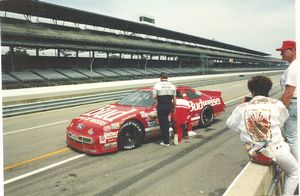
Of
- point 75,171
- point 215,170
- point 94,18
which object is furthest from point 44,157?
point 94,18

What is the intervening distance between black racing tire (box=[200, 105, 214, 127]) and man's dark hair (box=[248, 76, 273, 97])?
4877 millimetres

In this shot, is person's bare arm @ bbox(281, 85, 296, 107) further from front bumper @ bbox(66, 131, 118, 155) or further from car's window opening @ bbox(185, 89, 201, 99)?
car's window opening @ bbox(185, 89, 201, 99)

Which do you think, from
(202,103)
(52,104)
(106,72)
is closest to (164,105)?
(202,103)

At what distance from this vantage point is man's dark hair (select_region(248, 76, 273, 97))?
3.21 meters

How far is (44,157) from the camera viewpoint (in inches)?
227

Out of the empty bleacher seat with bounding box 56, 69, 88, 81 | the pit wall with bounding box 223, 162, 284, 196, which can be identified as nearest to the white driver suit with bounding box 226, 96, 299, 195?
the pit wall with bounding box 223, 162, 284, 196

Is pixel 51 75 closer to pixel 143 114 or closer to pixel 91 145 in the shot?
pixel 143 114

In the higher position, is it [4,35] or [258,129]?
[4,35]

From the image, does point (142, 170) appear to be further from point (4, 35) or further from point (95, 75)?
point (95, 75)

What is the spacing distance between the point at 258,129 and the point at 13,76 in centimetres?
2936

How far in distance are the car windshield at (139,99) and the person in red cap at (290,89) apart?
3.60 metres

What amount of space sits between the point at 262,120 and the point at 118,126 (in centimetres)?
350

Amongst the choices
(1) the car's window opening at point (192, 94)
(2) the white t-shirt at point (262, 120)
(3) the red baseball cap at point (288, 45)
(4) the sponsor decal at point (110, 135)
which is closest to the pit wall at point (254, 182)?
(2) the white t-shirt at point (262, 120)

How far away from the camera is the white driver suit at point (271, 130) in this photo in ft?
9.83
